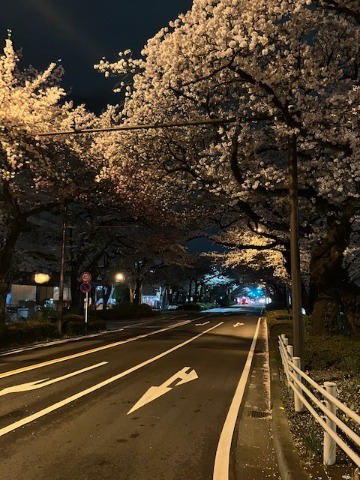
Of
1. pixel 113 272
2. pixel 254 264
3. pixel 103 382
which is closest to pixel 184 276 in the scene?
pixel 113 272

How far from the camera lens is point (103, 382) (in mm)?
10820

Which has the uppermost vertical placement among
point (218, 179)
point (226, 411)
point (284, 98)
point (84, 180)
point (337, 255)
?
point (84, 180)

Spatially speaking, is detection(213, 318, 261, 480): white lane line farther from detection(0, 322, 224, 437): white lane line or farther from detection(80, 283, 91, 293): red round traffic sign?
detection(80, 283, 91, 293): red round traffic sign

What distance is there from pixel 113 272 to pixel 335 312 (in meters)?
29.8

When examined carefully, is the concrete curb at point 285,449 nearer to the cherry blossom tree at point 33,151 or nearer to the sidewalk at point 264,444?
the sidewalk at point 264,444

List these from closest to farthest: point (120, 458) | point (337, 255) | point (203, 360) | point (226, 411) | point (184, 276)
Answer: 1. point (120, 458)
2. point (226, 411)
3. point (337, 255)
4. point (203, 360)
5. point (184, 276)

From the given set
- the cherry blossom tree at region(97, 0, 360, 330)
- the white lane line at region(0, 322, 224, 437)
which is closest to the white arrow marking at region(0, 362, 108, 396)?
the white lane line at region(0, 322, 224, 437)

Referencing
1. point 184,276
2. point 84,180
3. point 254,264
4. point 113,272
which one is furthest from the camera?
point 184,276

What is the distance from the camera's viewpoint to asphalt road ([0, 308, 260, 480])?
17.5 ft

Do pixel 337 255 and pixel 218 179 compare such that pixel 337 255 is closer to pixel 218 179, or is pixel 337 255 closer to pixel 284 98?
pixel 218 179

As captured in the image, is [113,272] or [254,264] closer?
[254,264]

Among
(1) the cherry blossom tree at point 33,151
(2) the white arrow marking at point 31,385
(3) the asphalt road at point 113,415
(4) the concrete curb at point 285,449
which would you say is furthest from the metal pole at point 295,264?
(1) the cherry blossom tree at point 33,151

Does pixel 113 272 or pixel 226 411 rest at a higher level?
pixel 113 272

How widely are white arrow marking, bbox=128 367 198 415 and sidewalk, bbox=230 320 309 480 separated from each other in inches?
71.5
